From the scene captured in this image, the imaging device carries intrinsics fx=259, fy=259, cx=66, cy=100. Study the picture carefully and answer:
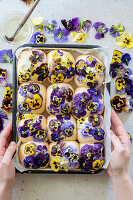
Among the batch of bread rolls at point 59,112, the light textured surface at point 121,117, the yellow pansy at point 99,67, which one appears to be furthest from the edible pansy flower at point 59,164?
the yellow pansy at point 99,67

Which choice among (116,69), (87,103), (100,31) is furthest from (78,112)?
(100,31)

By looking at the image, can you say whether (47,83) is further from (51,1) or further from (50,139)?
(51,1)

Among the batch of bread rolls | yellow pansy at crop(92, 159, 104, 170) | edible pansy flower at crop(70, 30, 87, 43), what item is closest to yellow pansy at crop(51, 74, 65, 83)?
the batch of bread rolls

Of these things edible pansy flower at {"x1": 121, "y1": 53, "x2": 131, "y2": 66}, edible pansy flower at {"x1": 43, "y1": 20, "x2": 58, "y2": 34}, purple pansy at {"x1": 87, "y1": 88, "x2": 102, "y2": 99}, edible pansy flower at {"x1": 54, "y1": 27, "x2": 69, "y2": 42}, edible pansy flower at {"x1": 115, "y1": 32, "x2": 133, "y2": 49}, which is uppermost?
edible pansy flower at {"x1": 43, "y1": 20, "x2": 58, "y2": 34}

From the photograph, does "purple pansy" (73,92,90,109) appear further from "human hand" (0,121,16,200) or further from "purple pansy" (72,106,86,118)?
"human hand" (0,121,16,200)

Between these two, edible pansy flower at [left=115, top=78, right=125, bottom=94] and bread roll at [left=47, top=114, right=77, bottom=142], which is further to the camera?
edible pansy flower at [left=115, top=78, right=125, bottom=94]

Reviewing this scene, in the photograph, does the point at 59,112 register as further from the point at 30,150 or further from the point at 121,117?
the point at 121,117
